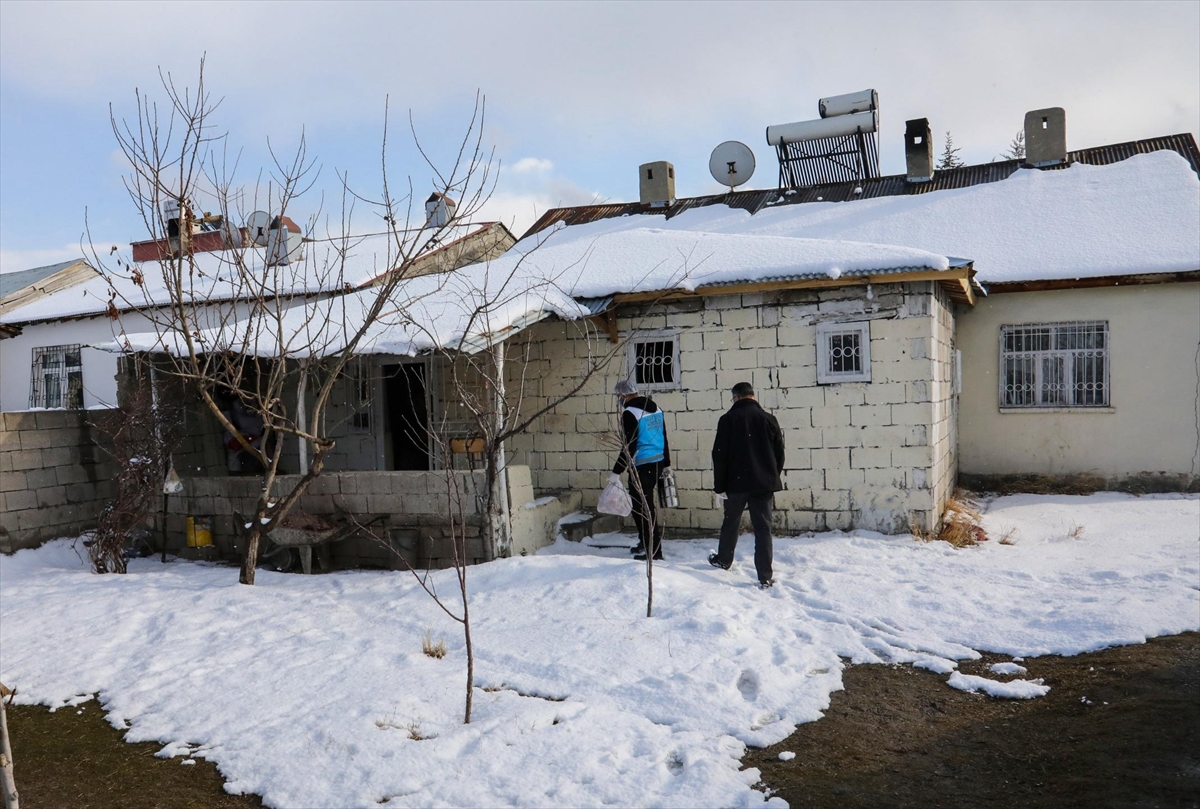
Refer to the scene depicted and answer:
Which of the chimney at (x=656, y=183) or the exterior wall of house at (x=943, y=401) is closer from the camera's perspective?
the exterior wall of house at (x=943, y=401)

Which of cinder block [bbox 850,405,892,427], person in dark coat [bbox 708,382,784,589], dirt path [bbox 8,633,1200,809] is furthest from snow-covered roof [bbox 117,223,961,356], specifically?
dirt path [bbox 8,633,1200,809]

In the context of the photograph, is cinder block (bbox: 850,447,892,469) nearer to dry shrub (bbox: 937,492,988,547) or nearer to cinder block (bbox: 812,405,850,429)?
cinder block (bbox: 812,405,850,429)

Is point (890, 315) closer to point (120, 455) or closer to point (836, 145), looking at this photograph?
point (120, 455)

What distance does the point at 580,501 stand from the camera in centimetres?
957

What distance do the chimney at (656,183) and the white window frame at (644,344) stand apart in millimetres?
8146

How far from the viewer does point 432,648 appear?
5.55 metres

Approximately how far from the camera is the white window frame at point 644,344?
9172mm

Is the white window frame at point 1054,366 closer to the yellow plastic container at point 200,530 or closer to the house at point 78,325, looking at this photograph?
the house at point 78,325

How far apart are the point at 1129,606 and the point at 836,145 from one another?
41.6 ft

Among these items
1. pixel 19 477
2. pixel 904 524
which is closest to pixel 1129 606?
pixel 904 524

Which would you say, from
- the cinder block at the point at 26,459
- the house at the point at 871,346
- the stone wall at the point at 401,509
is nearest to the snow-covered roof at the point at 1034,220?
the house at the point at 871,346

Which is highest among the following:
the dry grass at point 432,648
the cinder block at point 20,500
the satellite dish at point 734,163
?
the satellite dish at point 734,163

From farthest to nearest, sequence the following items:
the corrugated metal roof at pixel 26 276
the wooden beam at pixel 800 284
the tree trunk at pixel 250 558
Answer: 1. the corrugated metal roof at pixel 26 276
2. the wooden beam at pixel 800 284
3. the tree trunk at pixel 250 558

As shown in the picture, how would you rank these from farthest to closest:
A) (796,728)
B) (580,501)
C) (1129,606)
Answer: (580,501), (1129,606), (796,728)
